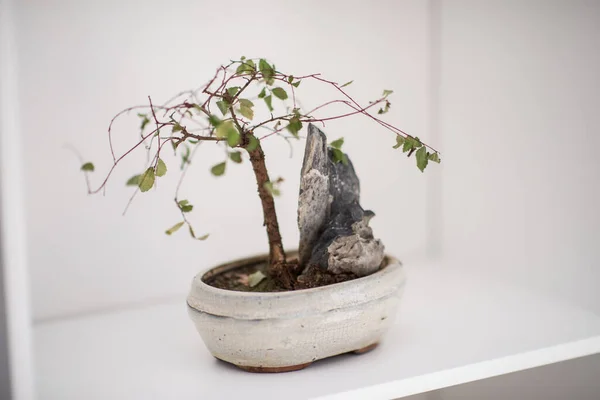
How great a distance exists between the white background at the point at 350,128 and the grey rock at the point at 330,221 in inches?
17.0

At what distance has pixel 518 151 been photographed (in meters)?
1.21

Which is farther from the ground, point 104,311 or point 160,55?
point 160,55

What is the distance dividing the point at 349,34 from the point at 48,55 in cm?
71

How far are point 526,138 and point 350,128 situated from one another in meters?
0.49

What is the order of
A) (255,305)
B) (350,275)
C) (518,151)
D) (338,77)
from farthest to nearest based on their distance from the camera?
(338,77) → (518,151) → (350,275) → (255,305)

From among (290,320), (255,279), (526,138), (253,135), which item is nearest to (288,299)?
(290,320)

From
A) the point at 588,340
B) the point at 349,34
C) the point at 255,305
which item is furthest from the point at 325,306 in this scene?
the point at 349,34

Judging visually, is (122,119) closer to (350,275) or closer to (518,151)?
(350,275)

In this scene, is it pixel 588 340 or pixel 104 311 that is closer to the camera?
pixel 588 340

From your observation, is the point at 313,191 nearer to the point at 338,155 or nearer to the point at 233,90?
the point at 338,155

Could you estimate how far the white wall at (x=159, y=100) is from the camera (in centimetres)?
123

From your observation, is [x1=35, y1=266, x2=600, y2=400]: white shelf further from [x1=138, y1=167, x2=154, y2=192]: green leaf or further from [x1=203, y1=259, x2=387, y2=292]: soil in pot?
[x1=138, y1=167, x2=154, y2=192]: green leaf

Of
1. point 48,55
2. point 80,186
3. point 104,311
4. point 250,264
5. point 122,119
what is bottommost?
point 104,311

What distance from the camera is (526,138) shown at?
1.18 m
